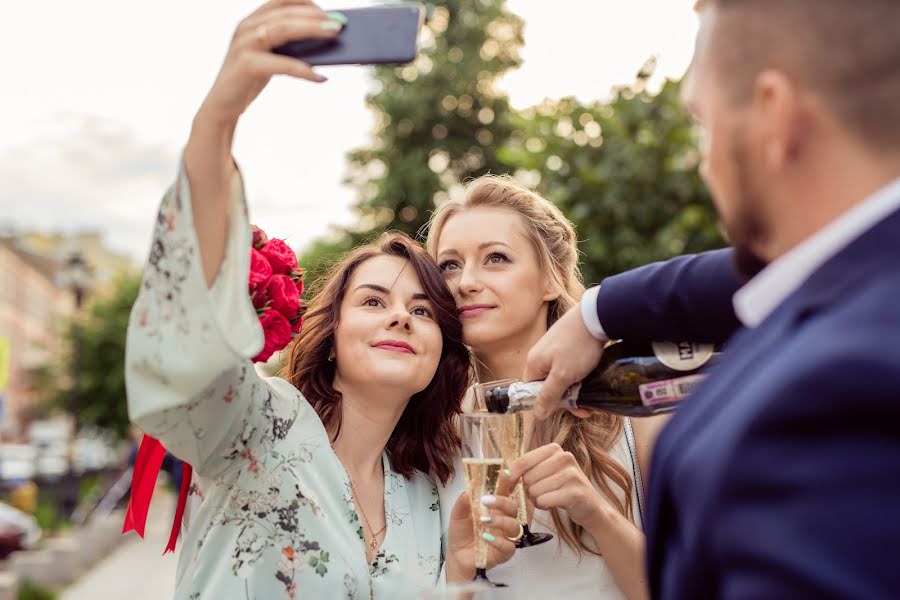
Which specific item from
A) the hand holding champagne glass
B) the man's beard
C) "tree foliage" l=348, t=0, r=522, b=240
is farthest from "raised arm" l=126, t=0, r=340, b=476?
"tree foliage" l=348, t=0, r=522, b=240

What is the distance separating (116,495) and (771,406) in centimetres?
1925

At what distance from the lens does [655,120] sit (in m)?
6.93

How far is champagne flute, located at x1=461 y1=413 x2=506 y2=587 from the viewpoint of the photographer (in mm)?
2459

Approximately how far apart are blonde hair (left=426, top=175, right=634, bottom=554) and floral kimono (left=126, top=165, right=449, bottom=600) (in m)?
0.51

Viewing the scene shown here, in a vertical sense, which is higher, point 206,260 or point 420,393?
point 206,260

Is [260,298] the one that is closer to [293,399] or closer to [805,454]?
[293,399]

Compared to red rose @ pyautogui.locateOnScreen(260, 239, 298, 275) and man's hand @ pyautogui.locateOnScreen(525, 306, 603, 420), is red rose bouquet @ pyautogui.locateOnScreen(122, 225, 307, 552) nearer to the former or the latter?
red rose @ pyautogui.locateOnScreen(260, 239, 298, 275)

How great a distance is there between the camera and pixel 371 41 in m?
1.70

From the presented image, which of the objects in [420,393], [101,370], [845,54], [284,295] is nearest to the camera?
[845,54]

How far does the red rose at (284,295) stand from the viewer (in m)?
2.77

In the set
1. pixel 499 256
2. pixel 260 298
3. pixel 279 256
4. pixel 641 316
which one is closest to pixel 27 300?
pixel 499 256

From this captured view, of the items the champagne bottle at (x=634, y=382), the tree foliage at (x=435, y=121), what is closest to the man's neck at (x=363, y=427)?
the champagne bottle at (x=634, y=382)

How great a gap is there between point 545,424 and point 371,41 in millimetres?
1875

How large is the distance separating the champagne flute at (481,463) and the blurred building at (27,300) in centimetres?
5742
